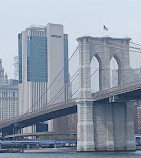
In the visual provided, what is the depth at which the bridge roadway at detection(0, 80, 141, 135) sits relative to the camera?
2598 inches

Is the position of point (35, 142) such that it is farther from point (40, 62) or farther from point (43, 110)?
point (40, 62)

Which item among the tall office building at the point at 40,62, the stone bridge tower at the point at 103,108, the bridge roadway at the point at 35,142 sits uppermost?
the tall office building at the point at 40,62

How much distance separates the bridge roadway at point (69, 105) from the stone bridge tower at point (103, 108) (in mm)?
2145

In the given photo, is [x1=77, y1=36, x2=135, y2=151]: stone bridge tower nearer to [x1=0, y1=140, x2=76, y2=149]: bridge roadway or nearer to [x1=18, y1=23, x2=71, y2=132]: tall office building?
[x1=0, y1=140, x2=76, y2=149]: bridge roadway

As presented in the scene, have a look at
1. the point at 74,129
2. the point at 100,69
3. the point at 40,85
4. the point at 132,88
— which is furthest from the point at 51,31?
the point at 132,88

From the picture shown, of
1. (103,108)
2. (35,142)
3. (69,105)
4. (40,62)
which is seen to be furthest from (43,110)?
(40,62)

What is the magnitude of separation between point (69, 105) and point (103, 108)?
5.51 metres

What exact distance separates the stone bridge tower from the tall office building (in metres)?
104

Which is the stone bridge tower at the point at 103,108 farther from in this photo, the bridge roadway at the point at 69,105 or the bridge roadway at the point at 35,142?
the bridge roadway at the point at 35,142

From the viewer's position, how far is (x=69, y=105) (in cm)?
7700

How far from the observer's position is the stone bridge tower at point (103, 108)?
72.0m

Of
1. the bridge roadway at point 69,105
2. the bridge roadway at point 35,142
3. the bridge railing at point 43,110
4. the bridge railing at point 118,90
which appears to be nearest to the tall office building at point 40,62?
the bridge roadway at point 35,142

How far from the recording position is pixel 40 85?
610ft

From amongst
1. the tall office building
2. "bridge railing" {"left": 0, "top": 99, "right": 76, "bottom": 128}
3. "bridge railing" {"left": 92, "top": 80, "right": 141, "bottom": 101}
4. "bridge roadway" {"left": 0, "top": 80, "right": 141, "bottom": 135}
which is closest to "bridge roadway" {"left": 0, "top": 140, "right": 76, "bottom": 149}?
"bridge roadway" {"left": 0, "top": 80, "right": 141, "bottom": 135}
